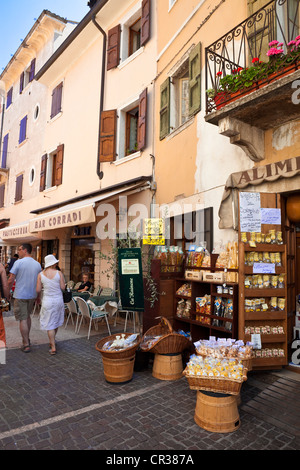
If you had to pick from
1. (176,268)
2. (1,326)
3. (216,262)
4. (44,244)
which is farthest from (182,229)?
(44,244)

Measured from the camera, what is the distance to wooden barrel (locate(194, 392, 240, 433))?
2.98 meters

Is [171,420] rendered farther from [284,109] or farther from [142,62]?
[142,62]

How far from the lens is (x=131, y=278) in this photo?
17.1ft

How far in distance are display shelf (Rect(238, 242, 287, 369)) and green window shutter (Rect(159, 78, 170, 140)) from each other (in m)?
4.36

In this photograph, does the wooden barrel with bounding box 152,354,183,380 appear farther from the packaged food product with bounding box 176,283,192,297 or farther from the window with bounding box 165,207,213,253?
the window with bounding box 165,207,213,253

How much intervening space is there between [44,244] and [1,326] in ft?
33.3

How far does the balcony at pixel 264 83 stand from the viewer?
3.87 m

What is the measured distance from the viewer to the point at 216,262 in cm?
475

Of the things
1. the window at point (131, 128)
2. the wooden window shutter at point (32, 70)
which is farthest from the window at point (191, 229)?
Result: the wooden window shutter at point (32, 70)

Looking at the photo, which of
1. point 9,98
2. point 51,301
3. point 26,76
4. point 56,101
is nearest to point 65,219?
point 51,301

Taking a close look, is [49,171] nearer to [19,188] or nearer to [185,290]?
[19,188]

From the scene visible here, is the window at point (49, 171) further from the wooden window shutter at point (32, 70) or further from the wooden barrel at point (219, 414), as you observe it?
the wooden barrel at point (219, 414)

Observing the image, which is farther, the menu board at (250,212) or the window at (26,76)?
the window at (26,76)

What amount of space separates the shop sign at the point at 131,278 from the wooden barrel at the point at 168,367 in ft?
3.25
